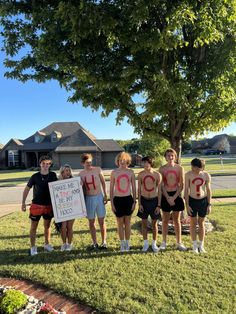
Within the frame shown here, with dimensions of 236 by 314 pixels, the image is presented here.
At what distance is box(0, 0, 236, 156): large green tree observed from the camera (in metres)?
5.75

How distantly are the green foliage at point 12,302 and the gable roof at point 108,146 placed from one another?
39030mm

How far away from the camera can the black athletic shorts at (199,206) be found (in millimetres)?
6098

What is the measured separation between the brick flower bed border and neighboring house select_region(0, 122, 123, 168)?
37201 millimetres

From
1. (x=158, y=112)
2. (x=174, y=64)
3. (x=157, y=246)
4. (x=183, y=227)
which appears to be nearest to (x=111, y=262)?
(x=157, y=246)

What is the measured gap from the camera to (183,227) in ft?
25.1

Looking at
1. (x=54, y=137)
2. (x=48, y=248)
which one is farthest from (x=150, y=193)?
(x=54, y=137)

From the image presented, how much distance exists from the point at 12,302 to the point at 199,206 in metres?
3.56

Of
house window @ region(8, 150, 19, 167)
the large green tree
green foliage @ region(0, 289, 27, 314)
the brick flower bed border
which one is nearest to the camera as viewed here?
green foliage @ region(0, 289, 27, 314)

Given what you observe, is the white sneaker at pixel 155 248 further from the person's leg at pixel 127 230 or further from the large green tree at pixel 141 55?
the large green tree at pixel 141 55

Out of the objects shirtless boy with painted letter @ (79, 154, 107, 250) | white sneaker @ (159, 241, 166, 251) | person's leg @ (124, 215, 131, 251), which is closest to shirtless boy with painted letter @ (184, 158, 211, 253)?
white sneaker @ (159, 241, 166, 251)

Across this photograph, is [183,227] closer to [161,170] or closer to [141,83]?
[161,170]

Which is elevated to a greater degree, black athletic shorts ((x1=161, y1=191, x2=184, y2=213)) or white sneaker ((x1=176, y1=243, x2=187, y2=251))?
black athletic shorts ((x1=161, y1=191, x2=184, y2=213))

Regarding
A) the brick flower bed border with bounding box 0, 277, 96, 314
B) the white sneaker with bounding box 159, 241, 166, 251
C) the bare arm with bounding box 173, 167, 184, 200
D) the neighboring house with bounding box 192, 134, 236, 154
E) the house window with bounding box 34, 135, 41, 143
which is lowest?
the brick flower bed border with bounding box 0, 277, 96, 314

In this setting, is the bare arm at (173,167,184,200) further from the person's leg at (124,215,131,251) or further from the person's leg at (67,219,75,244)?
the person's leg at (67,219,75,244)
